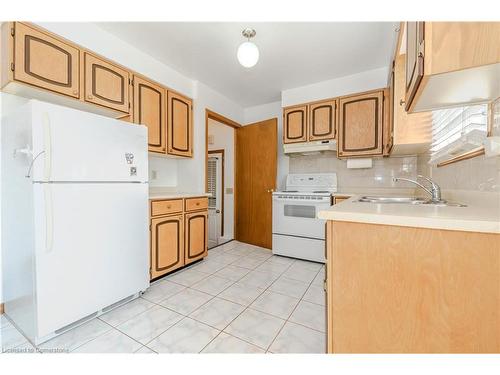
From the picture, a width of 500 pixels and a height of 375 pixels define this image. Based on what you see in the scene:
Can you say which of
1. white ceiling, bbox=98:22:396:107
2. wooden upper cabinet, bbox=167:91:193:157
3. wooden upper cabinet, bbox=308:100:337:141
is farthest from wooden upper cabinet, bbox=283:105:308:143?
wooden upper cabinet, bbox=167:91:193:157

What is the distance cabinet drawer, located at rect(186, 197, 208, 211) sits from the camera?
Answer: 2481 mm

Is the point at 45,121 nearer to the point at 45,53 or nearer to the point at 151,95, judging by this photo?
the point at 45,53

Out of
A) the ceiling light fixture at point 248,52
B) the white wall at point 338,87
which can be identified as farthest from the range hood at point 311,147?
the ceiling light fixture at point 248,52

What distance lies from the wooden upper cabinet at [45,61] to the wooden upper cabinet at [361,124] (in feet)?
9.23

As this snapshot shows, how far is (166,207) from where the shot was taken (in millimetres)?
2197

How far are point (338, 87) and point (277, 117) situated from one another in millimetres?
1084

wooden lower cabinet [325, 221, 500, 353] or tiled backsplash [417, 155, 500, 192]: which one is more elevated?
tiled backsplash [417, 155, 500, 192]

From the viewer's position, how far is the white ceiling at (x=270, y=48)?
190cm

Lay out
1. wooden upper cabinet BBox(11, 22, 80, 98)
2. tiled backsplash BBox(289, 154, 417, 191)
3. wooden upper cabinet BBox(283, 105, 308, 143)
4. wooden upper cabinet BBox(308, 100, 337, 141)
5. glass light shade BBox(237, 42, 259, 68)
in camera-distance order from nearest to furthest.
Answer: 1. wooden upper cabinet BBox(11, 22, 80, 98)
2. glass light shade BBox(237, 42, 259, 68)
3. tiled backsplash BBox(289, 154, 417, 191)
4. wooden upper cabinet BBox(308, 100, 337, 141)
5. wooden upper cabinet BBox(283, 105, 308, 143)

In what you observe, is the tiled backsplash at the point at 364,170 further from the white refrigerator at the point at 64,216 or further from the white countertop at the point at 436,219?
the white refrigerator at the point at 64,216

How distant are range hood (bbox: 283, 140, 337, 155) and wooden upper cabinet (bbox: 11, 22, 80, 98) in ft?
7.87

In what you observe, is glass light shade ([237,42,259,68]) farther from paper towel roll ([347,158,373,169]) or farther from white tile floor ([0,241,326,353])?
white tile floor ([0,241,326,353])

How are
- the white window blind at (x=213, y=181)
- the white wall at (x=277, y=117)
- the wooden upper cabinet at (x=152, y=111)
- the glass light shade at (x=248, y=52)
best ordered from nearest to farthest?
1. the glass light shade at (x=248, y=52)
2. the wooden upper cabinet at (x=152, y=111)
3. the white wall at (x=277, y=117)
4. the white window blind at (x=213, y=181)

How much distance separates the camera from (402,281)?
2.37 feet
